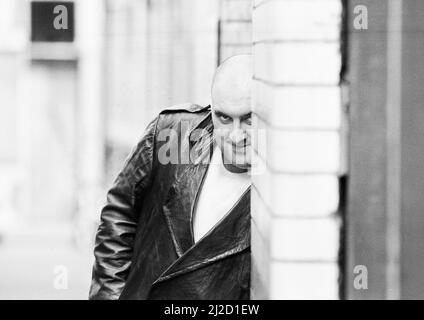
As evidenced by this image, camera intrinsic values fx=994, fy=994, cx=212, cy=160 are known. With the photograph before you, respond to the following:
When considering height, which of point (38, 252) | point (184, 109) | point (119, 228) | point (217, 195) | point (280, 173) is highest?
point (184, 109)

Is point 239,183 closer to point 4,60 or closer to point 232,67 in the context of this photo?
point 232,67

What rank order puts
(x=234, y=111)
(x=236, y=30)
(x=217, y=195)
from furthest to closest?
1. (x=236, y=30)
2. (x=217, y=195)
3. (x=234, y=111)

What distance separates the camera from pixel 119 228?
3191 millimetres

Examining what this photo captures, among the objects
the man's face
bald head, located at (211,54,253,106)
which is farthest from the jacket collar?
bald head, located at (211,54,253,106)

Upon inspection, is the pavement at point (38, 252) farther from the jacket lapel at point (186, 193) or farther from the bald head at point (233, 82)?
the bald head at point (233, 82)

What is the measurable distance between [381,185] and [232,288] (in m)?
0.74

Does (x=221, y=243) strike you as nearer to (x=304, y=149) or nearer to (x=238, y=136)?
(x=238, y=136)

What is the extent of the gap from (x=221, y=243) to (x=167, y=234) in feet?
0.79

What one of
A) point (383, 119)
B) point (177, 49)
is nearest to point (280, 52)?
point (383, 119)

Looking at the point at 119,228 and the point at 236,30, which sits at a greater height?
the point at 236,30

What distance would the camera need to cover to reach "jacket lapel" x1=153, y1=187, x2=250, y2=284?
282cm

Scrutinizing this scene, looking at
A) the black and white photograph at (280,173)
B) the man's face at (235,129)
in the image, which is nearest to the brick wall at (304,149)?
the black and white photograph at (280,173)

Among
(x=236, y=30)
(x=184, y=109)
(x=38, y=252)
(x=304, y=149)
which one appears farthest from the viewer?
(x=38, y=252)

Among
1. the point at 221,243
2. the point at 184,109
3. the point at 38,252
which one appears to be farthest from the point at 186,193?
the point at 38,252
